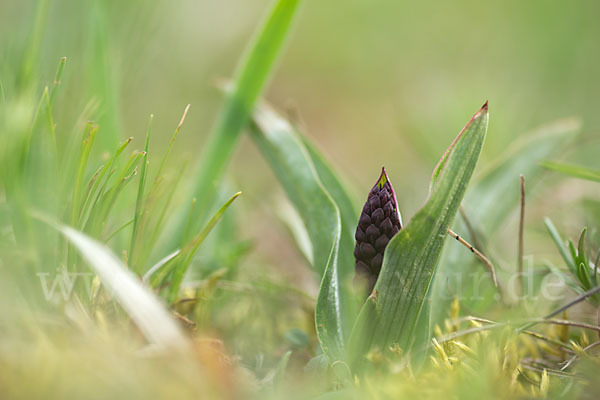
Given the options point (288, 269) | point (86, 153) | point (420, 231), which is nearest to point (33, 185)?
point (86, 153)

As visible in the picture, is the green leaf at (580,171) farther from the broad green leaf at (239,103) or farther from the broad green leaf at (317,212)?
the broad green leaf at (239,103)

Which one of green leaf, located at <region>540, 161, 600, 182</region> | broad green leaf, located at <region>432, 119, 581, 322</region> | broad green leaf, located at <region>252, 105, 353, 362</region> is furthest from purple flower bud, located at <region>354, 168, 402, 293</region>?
green leaf, located at <region>540, 161, 600, 182</region>

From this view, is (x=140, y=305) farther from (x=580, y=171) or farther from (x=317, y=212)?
(x=580, y=171)

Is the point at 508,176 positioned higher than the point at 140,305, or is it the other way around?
the point at 508,176

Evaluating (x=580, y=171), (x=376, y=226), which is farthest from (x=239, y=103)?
(x=580, y=171)

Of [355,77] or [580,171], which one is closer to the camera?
[580,171]

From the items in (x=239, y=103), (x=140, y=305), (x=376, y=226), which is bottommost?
(x=140, y=305)

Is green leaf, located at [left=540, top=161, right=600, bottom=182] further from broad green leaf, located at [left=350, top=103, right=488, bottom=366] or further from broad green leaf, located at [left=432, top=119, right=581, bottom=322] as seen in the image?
broad green leaf, located at [left=350, top=103, right=488, bottom=366]
